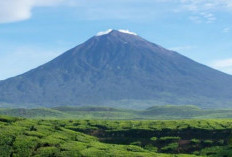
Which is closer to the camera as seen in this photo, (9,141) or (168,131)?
(9,141)

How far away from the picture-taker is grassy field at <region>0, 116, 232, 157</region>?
41156 millimetres

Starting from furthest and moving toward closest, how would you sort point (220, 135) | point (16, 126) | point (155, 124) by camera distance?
1. point (155, 124)
2. point (220, 135)
3. point (16, 126)

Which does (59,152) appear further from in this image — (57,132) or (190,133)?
(190,133)

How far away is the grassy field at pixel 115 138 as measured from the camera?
4116 centimetres

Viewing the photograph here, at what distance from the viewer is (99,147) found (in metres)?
43.1

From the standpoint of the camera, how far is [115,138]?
204ft

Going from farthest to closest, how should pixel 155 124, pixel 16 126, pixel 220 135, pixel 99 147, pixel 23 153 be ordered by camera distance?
pixel 155 124, pixel 220 135, pixel 16 126, pixel 99 147, pixel 23 153

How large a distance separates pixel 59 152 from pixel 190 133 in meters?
28.1

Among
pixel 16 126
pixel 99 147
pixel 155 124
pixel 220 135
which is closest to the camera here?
pixel 99 147

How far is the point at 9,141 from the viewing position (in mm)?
42156

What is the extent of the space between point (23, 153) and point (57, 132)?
388 inches

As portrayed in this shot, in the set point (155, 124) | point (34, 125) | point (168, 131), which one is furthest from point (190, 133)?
point (34, 125)

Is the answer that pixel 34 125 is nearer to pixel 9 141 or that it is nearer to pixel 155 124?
pixel 9 141

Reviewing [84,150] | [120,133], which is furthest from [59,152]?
[120,133]
